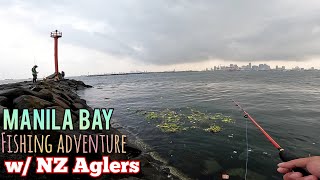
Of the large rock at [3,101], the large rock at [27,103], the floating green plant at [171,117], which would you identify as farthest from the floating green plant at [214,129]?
the large rock at [3,101]

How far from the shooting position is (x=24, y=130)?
8.41 metres

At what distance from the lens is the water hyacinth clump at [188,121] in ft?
54.2

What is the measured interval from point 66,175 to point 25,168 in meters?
1.28

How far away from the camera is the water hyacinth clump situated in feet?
54.2

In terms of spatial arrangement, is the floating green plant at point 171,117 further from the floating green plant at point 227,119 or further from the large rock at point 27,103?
the large rock at point 27,103

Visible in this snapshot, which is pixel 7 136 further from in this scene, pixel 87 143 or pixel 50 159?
pixel 87 143

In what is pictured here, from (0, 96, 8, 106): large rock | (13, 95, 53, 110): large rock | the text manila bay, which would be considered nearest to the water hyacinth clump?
→ the text manila bay

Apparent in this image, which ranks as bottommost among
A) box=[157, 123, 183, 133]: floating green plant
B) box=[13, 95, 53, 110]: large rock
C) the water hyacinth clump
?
box=[157, 123, 183, 133]: floating green plant

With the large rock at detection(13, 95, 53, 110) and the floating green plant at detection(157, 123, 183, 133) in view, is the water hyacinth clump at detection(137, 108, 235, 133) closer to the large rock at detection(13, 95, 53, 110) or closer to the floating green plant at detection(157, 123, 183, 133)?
the floating green plant at detection(157, 123, 183, 133)

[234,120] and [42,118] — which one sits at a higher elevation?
[42,118]

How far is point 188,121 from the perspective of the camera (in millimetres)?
18672

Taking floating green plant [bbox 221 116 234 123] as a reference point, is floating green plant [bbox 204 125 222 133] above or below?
below

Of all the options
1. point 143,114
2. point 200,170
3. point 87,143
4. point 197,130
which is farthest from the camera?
point 143,114

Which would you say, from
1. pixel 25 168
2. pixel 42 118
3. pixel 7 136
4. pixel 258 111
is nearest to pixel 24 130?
pixel 7 136
